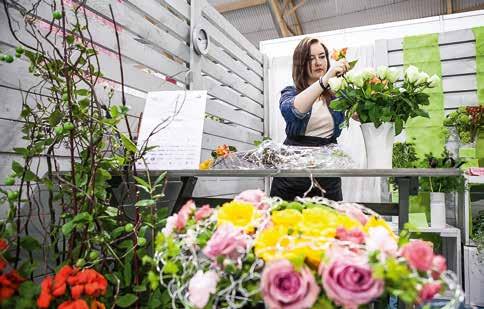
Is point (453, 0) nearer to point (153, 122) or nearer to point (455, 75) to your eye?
point (455, 75)

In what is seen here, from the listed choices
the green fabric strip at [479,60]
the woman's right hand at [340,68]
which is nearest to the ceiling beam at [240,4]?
the green fabric strip at [479,60]

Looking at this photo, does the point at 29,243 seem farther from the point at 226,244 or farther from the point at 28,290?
the point at 226,244

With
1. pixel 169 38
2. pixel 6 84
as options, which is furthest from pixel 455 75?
pixel 6 84

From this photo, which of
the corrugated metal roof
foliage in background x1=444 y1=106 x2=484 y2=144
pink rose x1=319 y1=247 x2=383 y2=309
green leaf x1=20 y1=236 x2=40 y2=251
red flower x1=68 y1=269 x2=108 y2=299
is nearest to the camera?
pink rose x1=319 y1=247 x2=383 y2=309

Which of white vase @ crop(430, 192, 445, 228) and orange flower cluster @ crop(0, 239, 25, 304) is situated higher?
white vase @ crop(430, 192, 445, 228)

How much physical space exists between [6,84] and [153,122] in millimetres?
459

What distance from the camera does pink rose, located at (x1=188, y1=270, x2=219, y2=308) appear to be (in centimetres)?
A: 49

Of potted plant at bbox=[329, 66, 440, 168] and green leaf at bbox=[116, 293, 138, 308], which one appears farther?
potted plant at bbox=[329, 66, 440, 168]

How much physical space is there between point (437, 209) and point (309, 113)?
137 cm

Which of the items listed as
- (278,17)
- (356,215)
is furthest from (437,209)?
(278,17)

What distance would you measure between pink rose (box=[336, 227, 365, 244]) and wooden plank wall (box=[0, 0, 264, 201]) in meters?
1.05

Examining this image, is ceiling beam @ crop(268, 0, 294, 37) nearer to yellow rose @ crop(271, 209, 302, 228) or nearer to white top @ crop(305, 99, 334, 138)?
white top @ crop(305, 99, 334, 138)

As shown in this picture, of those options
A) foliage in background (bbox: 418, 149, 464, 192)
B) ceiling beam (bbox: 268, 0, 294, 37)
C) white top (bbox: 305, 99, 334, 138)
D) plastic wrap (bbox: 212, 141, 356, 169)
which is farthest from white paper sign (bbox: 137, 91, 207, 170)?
ceiling beam (bbox: 268, 0, 294, 37)

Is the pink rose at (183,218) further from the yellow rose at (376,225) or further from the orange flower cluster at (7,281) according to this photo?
the orange flower cluster at (7,281)
